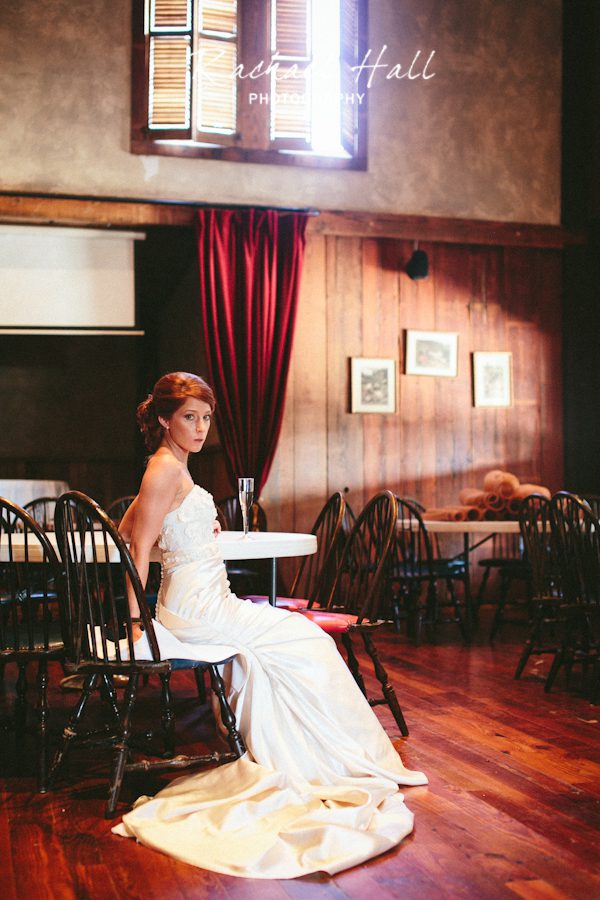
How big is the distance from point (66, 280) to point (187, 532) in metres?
4.55

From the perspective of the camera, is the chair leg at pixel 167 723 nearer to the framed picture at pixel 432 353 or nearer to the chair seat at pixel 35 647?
the chair seat at pixel 35 647

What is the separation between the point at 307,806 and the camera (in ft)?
7.88

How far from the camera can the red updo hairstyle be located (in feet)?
9.31

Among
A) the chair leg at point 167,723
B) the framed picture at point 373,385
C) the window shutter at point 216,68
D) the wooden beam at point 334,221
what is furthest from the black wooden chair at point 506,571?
the window shutter at point 216,68

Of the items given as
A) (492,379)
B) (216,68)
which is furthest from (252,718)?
(216,68)

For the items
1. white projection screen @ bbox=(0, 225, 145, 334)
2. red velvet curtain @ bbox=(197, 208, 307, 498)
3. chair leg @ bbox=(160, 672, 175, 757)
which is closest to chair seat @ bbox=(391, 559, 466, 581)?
red velvet curtain @ bbox=(197, 208, 307, 498)

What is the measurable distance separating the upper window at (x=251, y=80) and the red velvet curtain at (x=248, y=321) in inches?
23.2

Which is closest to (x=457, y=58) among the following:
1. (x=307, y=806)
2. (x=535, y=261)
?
(x=535, y=261)

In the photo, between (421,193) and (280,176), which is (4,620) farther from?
(421,193)

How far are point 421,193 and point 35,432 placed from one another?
220 inches

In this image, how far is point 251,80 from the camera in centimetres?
697

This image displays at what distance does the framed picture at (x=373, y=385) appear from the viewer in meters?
7.12

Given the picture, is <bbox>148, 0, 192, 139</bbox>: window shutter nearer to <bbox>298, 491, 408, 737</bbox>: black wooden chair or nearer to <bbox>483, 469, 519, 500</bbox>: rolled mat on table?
<bbox>483, 469, 519, 500</bbox>: rolled mat on table

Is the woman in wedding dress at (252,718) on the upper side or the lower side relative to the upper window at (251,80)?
lower
